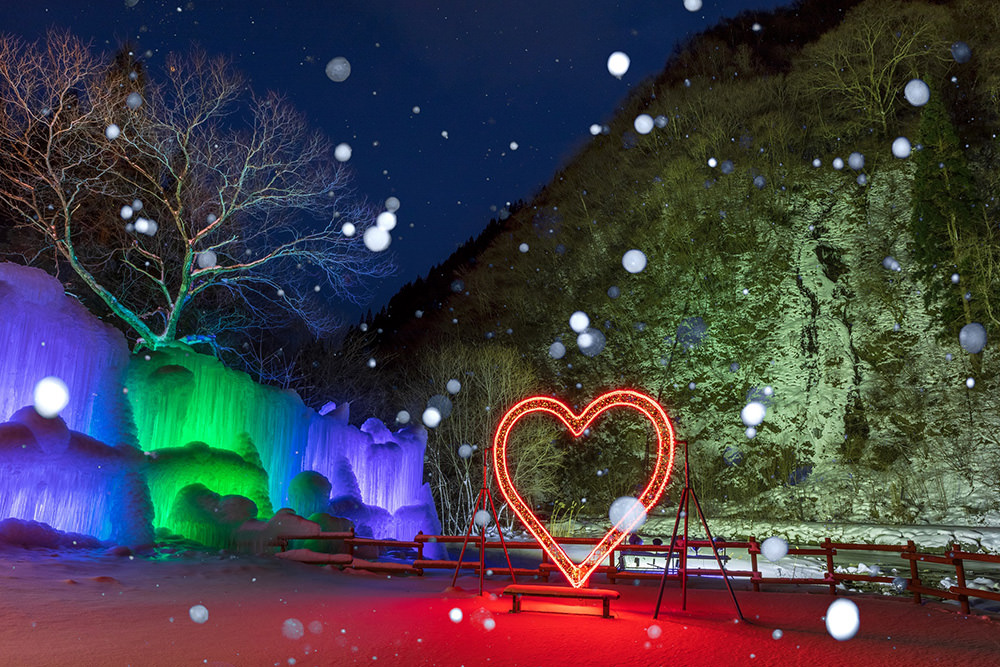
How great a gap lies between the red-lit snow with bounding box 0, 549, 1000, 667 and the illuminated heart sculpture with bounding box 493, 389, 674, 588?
0.57 m

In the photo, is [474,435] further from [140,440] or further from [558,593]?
[558,593]

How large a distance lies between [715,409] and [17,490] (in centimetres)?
3044

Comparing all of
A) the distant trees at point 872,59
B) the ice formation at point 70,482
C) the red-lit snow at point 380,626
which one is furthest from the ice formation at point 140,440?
the distant trees at point 872,59

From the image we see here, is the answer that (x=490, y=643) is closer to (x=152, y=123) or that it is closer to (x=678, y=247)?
(x=152, y=123)

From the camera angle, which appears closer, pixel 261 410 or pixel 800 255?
pixel 261 410

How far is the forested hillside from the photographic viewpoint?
2897 cm

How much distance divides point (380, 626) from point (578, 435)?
3.44m

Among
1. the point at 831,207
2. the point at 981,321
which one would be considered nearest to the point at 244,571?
the point at 981,321

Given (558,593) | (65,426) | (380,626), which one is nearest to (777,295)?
(558,593)

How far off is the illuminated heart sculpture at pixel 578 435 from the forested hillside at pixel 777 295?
60.2ft

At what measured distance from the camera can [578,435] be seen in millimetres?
8820

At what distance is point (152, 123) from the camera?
19125 mm

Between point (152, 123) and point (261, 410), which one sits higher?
point (152, 123)

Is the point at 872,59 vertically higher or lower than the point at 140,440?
higher
